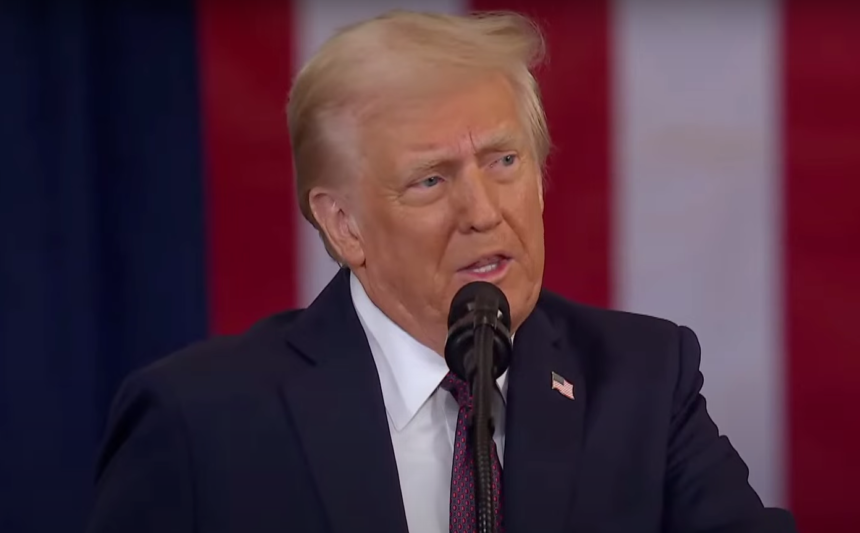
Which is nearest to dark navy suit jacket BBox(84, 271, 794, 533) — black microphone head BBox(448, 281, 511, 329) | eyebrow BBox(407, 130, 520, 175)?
eyebrow BBox(407, 130, 520, 175)

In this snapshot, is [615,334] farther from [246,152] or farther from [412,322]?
[246,152]

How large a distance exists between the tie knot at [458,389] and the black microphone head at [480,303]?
337mm

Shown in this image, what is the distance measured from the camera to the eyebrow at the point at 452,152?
1.49 meters

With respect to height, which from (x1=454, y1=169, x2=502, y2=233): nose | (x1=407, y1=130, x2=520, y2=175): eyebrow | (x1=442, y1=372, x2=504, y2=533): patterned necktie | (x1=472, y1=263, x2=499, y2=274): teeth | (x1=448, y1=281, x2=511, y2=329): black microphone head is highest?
(x1=407, y1=130, x2=520, y2=175): eyebrow

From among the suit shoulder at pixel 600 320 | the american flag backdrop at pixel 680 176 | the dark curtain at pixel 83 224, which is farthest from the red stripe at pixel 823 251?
the dark curtain at pixel 83 224

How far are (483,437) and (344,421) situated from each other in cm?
48

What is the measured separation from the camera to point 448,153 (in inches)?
58.7

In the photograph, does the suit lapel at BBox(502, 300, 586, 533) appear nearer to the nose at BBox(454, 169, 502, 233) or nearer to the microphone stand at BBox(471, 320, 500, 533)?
the nose at BBox(454, 169, 502, 233)

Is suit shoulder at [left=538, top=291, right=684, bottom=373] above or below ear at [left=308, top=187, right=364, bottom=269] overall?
below

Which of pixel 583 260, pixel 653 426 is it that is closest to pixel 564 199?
pixel 583 260

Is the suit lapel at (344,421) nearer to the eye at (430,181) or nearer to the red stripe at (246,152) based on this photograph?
the eye at (430,181)

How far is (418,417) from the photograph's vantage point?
1.58m

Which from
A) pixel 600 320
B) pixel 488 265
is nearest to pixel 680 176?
pixel 600 320

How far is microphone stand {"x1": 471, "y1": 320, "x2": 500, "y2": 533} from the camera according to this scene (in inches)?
41.9
